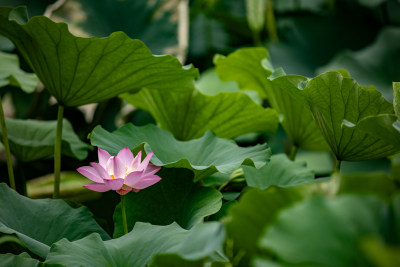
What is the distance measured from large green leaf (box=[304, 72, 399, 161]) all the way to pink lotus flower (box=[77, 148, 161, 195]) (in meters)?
0.29

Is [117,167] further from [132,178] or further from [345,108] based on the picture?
[345,108]

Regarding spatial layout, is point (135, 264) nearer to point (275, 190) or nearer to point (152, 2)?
point (275, 190)

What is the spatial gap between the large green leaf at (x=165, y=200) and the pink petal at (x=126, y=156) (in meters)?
0.14

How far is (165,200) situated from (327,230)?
48cm

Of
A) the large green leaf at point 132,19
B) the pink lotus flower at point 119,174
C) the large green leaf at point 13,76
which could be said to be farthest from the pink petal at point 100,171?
the large green leaf at point 132,19

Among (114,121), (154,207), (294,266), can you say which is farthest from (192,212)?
(114,121)

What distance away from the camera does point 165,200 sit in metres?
0.80

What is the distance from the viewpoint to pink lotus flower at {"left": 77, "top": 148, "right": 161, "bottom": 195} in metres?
0.63

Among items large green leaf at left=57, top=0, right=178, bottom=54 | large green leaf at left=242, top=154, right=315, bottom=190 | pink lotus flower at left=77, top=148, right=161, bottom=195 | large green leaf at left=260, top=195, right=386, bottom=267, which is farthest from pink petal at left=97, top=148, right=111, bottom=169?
large green leaf at left=57, top=0, right=178, bottom=54

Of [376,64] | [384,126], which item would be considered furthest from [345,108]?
[376,64]

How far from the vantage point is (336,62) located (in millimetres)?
1740

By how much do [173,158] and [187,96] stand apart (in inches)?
8.8

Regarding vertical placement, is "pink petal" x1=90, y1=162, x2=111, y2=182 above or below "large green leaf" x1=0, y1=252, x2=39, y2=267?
above

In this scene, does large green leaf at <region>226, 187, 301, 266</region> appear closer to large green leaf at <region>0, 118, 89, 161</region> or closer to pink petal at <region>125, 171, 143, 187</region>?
pink petal at <region>125, 171, 143, 187</region>
